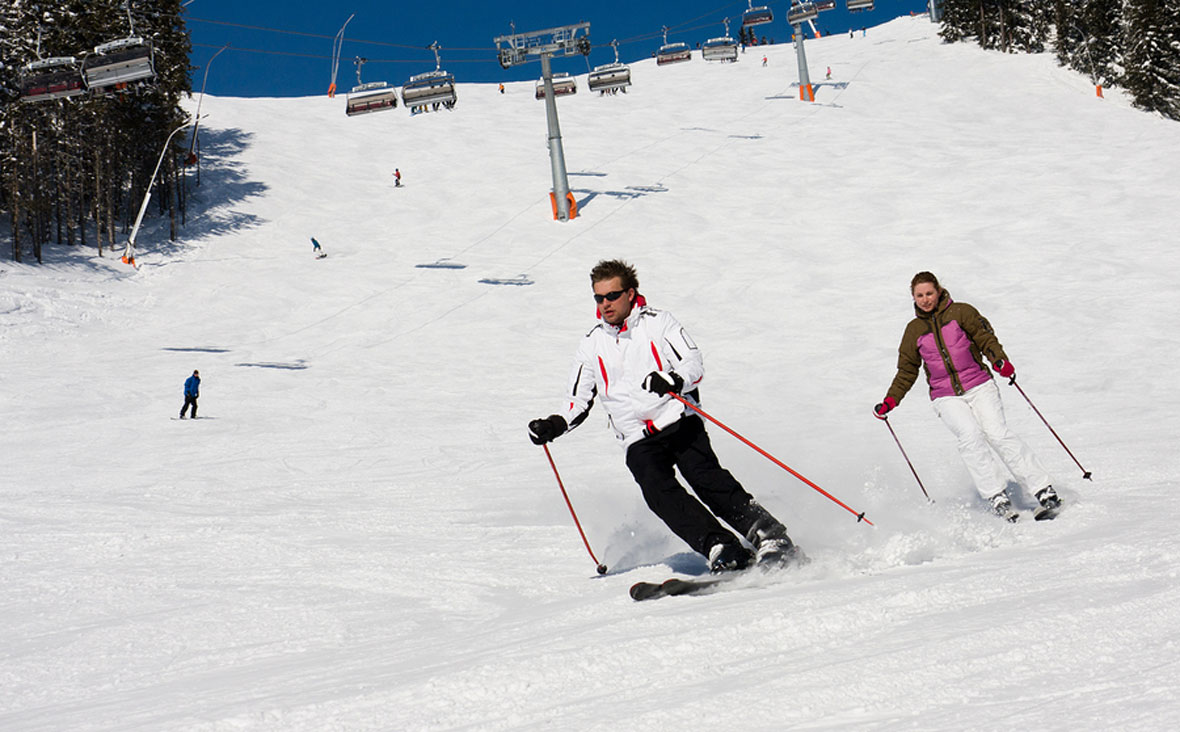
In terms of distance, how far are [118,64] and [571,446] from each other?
634 inches

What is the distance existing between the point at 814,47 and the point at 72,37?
6304cm

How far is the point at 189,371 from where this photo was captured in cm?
2069

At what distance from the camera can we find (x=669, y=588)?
14.3 ft

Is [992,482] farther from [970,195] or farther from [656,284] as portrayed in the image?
[970,195]

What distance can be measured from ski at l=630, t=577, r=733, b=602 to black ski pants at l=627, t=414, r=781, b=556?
26 centimetres

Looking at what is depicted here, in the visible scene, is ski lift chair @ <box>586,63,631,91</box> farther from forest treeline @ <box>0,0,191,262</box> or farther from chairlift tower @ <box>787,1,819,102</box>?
forest treeline @ <box>0,0,191,262</box>

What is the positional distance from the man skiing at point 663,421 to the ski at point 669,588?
207mm

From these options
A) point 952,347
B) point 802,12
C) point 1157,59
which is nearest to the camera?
point 952,347

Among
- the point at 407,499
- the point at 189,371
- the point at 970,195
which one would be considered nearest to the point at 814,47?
the point at 970,195

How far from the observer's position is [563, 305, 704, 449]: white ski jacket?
15.8 ft

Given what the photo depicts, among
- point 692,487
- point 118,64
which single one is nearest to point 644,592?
point 692,487

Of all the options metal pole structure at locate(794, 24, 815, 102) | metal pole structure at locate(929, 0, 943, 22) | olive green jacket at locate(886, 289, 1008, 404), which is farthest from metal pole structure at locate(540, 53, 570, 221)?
metal pole structure at locate(929, 0, 943, 22)

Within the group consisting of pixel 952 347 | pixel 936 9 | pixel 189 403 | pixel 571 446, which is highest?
pixel 936 9

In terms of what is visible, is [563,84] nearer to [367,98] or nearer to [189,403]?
[367,98]
